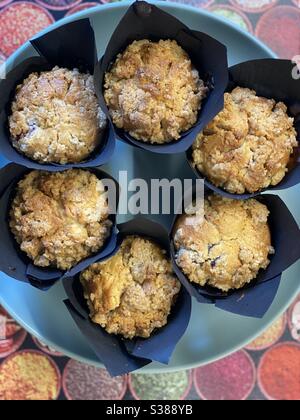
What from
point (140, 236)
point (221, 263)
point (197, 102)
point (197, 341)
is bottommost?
point (197, 341)

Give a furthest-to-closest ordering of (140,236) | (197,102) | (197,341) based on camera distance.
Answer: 1. (197,341)
2. (140,236)
3. (197,102)

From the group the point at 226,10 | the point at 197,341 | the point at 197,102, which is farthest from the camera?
the point at 226,10

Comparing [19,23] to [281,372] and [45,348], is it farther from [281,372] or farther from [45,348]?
[281,372]

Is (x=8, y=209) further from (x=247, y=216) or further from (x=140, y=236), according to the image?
(x=247, y=216)

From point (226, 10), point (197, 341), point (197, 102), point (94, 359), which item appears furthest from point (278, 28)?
point (94, 359)

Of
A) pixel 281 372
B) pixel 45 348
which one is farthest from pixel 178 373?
pixel 45 348

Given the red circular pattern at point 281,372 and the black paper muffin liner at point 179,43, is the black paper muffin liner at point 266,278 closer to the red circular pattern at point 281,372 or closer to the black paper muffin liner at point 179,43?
the black paper muffin liner at point 179,43
